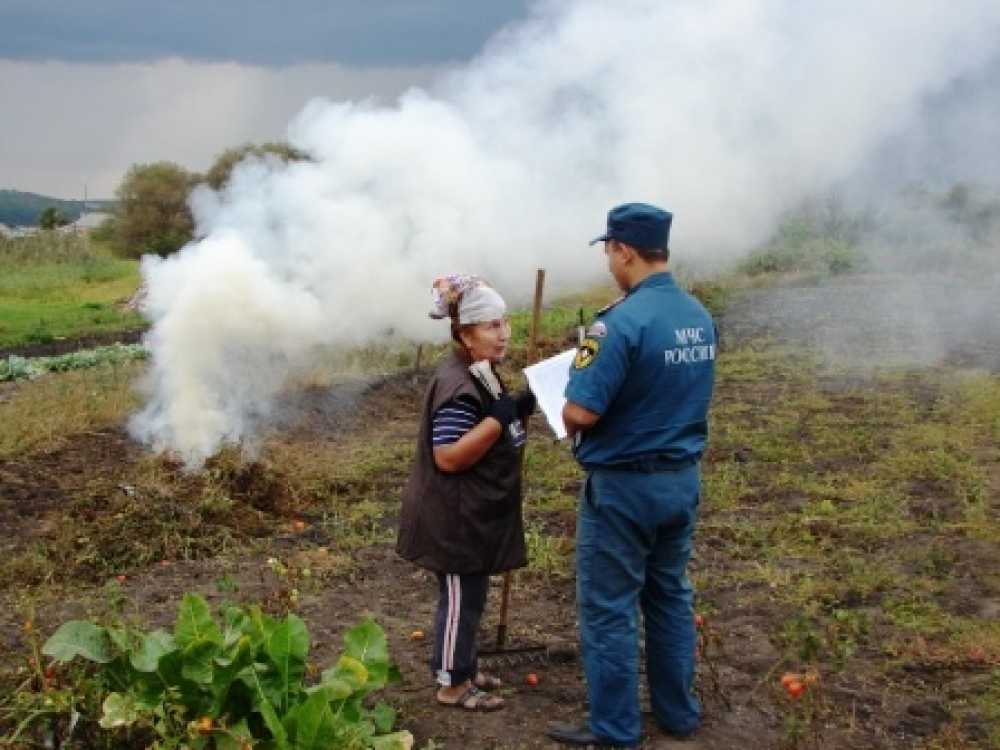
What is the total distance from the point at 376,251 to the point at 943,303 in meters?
10.3

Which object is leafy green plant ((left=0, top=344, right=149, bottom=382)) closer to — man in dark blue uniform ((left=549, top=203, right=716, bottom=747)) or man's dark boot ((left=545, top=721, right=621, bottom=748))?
man's dark boot ((left=545, top=721, right=621, bottom=748))

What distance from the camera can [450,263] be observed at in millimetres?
10562

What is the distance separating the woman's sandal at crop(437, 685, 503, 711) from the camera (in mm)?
4848

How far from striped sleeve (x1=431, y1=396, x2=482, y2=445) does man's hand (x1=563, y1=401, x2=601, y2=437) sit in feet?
1.53

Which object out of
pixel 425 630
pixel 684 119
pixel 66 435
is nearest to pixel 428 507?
pixel 425 630

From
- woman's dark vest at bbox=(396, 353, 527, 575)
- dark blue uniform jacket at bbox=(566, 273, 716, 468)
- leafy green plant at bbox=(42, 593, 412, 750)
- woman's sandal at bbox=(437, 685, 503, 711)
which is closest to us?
leafy green plant at bbox=(42, 593, 412, 750)

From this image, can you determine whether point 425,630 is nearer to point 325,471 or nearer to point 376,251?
point 325,471

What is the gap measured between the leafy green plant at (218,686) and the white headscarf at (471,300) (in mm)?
1300

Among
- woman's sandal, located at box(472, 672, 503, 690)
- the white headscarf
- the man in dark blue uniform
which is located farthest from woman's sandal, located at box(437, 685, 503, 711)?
the white headscarf

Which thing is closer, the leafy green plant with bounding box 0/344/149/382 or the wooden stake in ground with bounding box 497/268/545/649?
the wooden stake in ground with bounding box 497/268/545/649

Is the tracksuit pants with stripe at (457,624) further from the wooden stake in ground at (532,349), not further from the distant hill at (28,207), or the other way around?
the distant hill at (28,207)

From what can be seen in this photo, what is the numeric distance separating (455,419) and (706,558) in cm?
282

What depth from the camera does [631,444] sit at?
423 centimetres

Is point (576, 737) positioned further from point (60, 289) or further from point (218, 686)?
point (60, 289)
